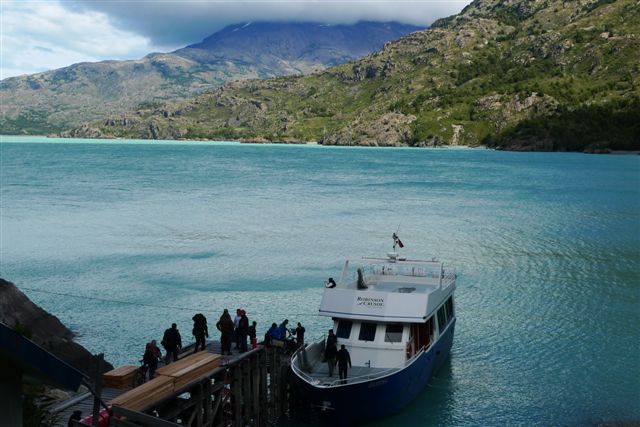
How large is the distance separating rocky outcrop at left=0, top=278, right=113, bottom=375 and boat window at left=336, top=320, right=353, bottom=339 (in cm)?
970

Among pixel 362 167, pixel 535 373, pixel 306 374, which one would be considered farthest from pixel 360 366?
pixel 362 167

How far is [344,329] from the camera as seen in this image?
88.6ft

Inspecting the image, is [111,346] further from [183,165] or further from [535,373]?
[183,165]

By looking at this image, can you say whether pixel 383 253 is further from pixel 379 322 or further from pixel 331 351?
pixel 331 351

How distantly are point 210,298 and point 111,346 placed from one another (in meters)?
10.7

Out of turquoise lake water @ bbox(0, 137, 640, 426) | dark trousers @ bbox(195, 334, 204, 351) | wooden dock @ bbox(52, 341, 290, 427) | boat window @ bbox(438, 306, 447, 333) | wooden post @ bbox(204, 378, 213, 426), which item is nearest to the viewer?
wooden dock @ bbox(52, 341, 290, 427)

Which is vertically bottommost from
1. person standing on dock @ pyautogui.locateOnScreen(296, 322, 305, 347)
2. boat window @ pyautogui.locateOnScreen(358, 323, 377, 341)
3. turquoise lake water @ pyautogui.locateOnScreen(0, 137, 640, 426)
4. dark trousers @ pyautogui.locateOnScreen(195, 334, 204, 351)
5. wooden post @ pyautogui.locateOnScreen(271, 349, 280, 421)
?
turquoise lake water @ pyautogui.locateOnScreen(0, 137, 640, 426)

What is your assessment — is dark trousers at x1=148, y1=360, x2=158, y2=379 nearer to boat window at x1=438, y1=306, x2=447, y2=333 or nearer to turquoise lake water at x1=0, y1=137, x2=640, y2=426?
turquoise lake water at x1=0, y1=137, x2=640, y2=426

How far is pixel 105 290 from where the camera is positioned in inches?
1859

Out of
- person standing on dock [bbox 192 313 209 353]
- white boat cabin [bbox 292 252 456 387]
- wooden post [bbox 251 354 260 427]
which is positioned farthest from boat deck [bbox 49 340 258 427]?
white boat cabin [bbox 292 252 456 387]

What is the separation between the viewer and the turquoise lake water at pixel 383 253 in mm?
31328

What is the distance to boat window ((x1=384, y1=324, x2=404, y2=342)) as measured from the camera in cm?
2658

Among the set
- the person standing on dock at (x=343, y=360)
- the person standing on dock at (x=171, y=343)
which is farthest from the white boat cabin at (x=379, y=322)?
the person standing on dock at (x=171, y=343)

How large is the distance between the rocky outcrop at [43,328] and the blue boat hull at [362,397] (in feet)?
29.8
